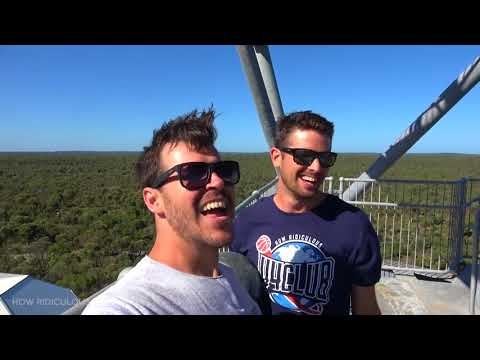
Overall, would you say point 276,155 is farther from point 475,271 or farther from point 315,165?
point 475,271

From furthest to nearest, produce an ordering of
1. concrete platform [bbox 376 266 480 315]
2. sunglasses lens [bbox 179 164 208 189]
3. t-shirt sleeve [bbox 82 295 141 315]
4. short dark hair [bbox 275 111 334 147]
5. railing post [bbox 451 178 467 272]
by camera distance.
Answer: railing post [bbox 451 178 467 272]
concrete platform [bbox 376 266 480 315]
short dark hair [bbox 275 111 334 147]
sunglasses lens [bbox 179 164 208 189]
t-shirt sleeve [bbox 82 295 141 315]

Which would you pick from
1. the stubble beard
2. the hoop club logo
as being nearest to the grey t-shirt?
the stubble beard

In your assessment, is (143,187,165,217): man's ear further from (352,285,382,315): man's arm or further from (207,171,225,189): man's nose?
(352,285,382,315): man's arm

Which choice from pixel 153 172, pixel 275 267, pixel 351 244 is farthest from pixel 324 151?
pixel 153 172

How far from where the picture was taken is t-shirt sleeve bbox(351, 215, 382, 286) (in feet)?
5.87

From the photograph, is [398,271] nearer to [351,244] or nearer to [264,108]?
[264,108]

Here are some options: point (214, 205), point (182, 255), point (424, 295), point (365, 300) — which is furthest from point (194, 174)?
point (424, 295)

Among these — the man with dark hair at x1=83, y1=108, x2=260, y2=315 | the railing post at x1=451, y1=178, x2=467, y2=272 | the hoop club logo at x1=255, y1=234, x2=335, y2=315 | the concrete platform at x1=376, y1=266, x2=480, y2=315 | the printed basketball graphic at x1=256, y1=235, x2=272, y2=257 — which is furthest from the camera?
the railing post at x1=451, y1=178, x2=467, y2=272

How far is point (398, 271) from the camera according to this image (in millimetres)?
5148

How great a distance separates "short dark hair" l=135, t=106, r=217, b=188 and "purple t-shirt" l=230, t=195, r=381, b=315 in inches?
31.1

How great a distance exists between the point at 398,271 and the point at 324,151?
4.02 meters

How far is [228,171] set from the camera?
53.4 inches

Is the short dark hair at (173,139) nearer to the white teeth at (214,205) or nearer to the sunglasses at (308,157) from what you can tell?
the white teeth at (214,205)
